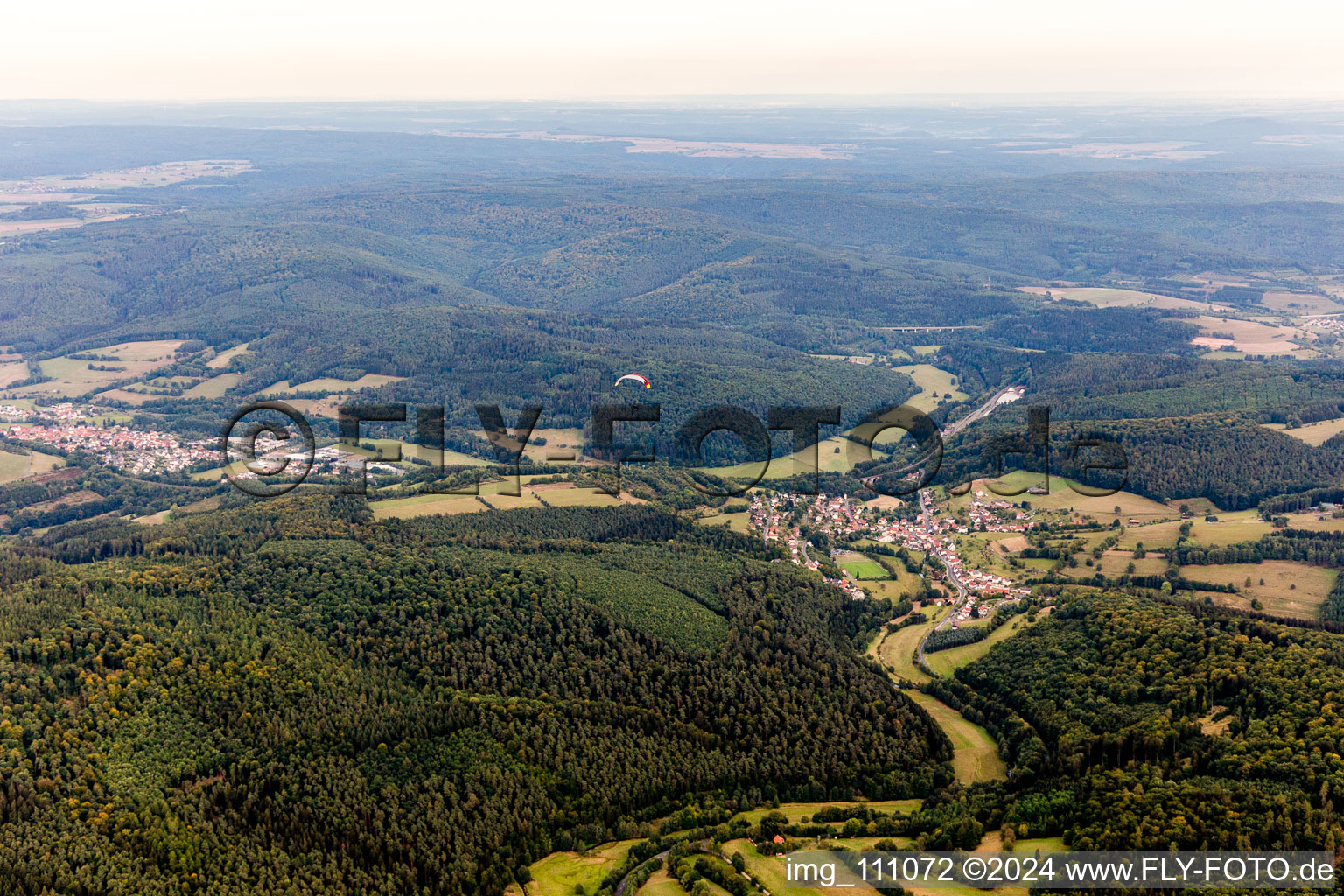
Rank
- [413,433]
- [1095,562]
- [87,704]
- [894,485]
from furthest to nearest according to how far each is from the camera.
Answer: [413,433], [894,485], [1095,562], [87,704]

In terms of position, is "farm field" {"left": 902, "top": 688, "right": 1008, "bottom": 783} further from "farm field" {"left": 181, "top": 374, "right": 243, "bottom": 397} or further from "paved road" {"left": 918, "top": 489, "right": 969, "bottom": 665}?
"farm field" {"left": 181, "top": 374, "right": 243, "bottom": 397}

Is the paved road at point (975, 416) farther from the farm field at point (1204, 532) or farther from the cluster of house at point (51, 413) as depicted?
the cluster of house at point (51, 413)

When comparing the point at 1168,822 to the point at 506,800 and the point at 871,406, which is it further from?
the point at 871,406

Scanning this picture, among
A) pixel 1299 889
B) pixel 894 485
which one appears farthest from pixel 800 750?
pixel 894 485

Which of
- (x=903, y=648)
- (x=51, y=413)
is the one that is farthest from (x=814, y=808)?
(x=51, y=413)

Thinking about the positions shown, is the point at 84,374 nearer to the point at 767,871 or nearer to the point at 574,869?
the point at 574,869

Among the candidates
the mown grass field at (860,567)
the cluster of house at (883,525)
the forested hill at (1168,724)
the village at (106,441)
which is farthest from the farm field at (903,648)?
the village at (106,441)

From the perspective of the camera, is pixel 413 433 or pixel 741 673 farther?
pixel 413 433
